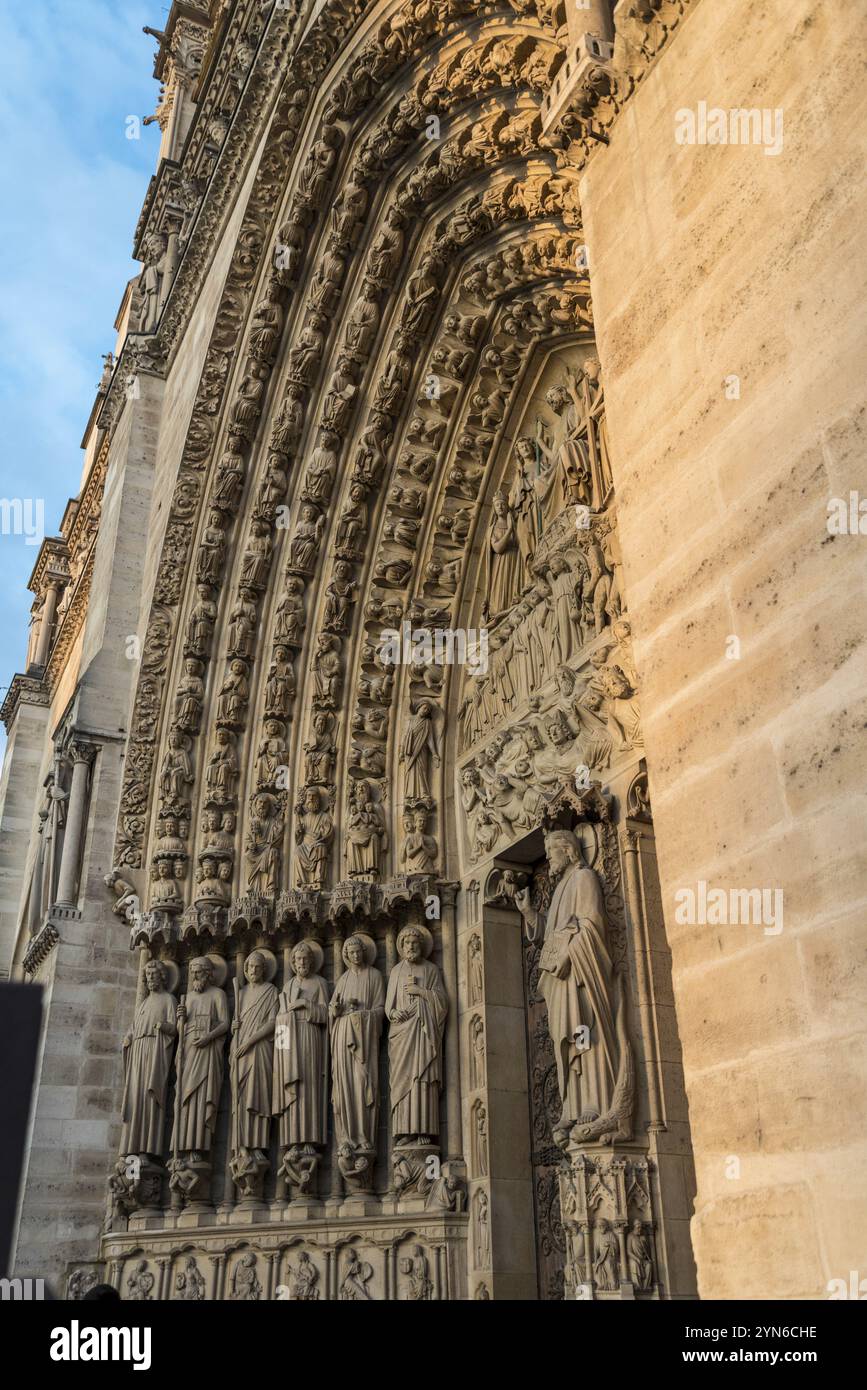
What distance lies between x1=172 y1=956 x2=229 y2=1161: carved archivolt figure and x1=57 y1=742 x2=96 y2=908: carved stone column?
1.69 meters

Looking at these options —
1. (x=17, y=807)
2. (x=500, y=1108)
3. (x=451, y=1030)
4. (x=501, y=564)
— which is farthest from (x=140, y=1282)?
(x=17, y=807)

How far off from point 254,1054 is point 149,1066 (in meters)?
0.85

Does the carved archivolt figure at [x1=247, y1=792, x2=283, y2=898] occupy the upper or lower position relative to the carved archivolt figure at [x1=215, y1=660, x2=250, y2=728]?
lower

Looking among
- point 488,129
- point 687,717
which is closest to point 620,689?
point 687,717

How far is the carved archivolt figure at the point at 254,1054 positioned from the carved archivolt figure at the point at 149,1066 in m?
0.53

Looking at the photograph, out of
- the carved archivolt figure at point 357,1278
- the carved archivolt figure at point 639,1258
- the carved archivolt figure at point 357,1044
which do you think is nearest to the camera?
the carved archivolt figure at point 639,1258

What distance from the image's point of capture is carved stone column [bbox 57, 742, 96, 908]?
9.07 meters

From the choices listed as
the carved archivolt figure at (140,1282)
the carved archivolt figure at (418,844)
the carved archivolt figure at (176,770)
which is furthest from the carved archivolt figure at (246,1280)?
the carved archivolt figure at (176,770)

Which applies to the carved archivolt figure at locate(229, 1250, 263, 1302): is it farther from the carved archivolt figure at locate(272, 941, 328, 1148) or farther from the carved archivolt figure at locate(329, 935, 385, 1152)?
the carved archivolt figure at locate(329, 935, 385, 1152)

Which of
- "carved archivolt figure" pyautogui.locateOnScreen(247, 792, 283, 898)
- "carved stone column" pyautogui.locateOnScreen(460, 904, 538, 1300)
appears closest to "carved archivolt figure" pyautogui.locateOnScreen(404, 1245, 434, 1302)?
"carved stone column" pyautogui.locateOnScreen(460, 904, 538, 1300)

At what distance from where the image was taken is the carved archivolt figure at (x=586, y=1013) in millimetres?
5238

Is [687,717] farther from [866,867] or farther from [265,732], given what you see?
[265,732]

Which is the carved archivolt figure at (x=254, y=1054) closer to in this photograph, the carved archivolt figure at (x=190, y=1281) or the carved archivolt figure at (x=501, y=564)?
the carved archivolt figure at (x=190, y=1281)

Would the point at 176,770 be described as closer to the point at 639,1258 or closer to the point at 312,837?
the point at 312,837
